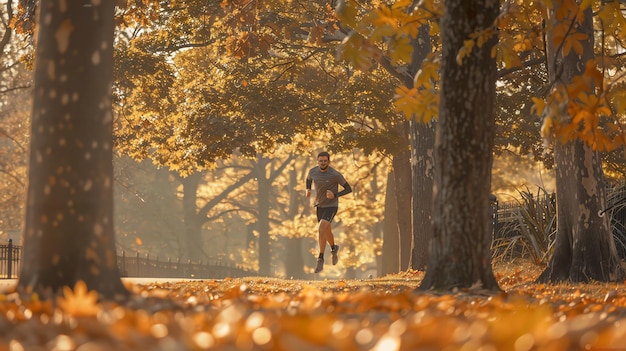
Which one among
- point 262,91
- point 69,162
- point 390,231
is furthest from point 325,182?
point 390,231

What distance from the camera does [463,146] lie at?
7586 mm

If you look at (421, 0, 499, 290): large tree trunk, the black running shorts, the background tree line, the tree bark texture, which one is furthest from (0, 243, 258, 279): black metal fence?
(421, 0, 499, 290): large tree trunk

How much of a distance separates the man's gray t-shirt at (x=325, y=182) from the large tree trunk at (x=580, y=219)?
3.85m

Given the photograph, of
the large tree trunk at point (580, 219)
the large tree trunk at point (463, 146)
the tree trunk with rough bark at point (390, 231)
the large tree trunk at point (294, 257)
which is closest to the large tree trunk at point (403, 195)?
the tree trunk with rough bark at point (390, 231)

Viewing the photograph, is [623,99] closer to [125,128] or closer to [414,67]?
[414,67]

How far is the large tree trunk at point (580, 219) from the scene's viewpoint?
40.8 feet

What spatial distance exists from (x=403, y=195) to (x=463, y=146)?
16798 mm

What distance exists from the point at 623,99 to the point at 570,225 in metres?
6.45

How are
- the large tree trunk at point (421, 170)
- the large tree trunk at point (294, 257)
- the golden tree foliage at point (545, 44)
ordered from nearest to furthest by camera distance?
the golden tree foliage at point (545, 44)
the large tree trunk at point (421, 170)
the large tree trunk at point (294, 257)

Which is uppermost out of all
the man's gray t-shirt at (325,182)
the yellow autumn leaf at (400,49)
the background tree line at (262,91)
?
the background tree line at (262,91)

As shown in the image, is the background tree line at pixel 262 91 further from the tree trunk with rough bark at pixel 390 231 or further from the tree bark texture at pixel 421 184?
the tree trunk with rough bark at pixel 390 231

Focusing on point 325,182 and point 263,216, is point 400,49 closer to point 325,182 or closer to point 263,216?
point 325,182

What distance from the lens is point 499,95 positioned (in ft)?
70.8

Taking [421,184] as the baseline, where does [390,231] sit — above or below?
below
